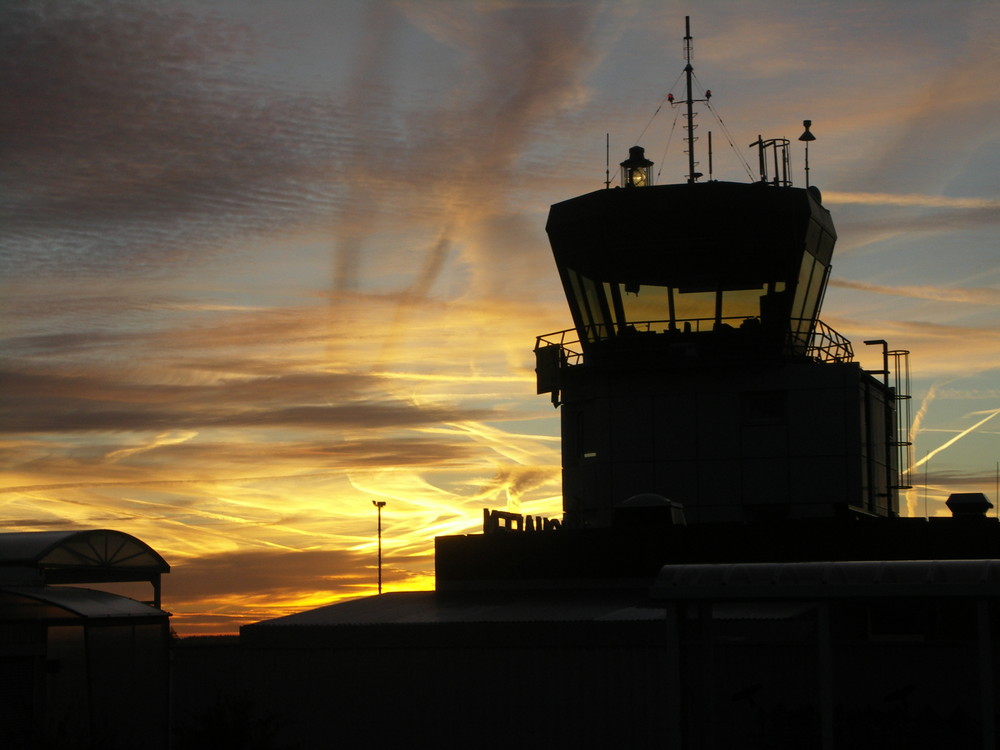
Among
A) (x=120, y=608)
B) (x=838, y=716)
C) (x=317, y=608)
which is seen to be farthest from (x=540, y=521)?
(x=838, y=716)

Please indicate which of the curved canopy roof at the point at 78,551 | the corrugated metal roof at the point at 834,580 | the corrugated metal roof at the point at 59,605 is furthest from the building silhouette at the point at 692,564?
the curved canopy roof at the point at 78,551

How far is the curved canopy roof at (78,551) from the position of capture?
103 feet

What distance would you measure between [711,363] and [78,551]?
2079 cm

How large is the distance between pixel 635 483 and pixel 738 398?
Result: 14.7ft

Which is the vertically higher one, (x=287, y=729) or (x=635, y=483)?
(x=635, y=483)

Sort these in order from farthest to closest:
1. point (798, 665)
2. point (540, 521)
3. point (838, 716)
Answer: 1. point (540, 521)
2. point (798, 665)
3. point (838, 716)

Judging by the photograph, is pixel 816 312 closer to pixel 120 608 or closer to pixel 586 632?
pixel 586 632

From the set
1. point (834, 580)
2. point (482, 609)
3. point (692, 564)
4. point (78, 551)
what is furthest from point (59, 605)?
point (834, 580)

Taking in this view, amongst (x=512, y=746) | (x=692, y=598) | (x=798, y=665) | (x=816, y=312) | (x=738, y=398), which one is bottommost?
(x=512, y=746)

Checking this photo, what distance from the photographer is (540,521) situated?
40.3 m

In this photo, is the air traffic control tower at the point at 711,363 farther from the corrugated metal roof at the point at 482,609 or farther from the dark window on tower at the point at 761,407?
the corrugated metal roof at the point at 482,609

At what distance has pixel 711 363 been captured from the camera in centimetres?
4262

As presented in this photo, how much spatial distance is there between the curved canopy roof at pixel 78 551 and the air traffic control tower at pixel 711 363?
53.2 feet

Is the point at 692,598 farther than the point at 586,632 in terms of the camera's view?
No
